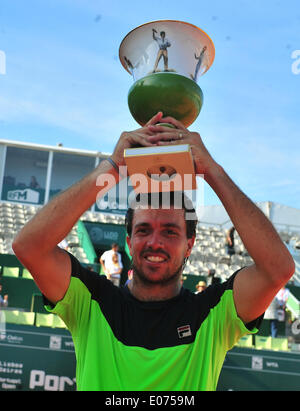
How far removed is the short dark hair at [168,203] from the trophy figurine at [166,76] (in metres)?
0.05

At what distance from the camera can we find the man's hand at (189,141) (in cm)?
199

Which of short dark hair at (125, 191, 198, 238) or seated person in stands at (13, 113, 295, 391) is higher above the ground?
short dark hair at (125, 191, 198, 238)

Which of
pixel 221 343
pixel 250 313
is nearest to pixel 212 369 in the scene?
pixel 221 343

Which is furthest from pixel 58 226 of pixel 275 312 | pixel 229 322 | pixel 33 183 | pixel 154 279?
pixel 33 183

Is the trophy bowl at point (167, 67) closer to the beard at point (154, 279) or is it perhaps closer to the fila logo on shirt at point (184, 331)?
the beard at point (154, 279)

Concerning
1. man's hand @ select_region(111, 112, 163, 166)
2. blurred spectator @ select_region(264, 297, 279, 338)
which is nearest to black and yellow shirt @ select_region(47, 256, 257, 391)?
man's hand @ select_region(111, 112, 163, 166)

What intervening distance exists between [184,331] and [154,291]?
230mm

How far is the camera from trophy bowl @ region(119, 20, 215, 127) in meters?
2.19

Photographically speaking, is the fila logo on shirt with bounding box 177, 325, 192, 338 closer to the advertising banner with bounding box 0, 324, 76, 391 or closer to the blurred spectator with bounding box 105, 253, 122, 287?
the advertising banner with bounding box 0, 324, 76, 391

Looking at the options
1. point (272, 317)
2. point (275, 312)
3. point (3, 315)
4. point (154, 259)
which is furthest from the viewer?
point (275, 312)

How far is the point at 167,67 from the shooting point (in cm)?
225

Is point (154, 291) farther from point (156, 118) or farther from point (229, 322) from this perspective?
point (156, 118)

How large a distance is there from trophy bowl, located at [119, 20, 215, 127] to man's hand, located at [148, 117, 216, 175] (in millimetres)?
196

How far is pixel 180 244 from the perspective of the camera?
2129 millimetres
